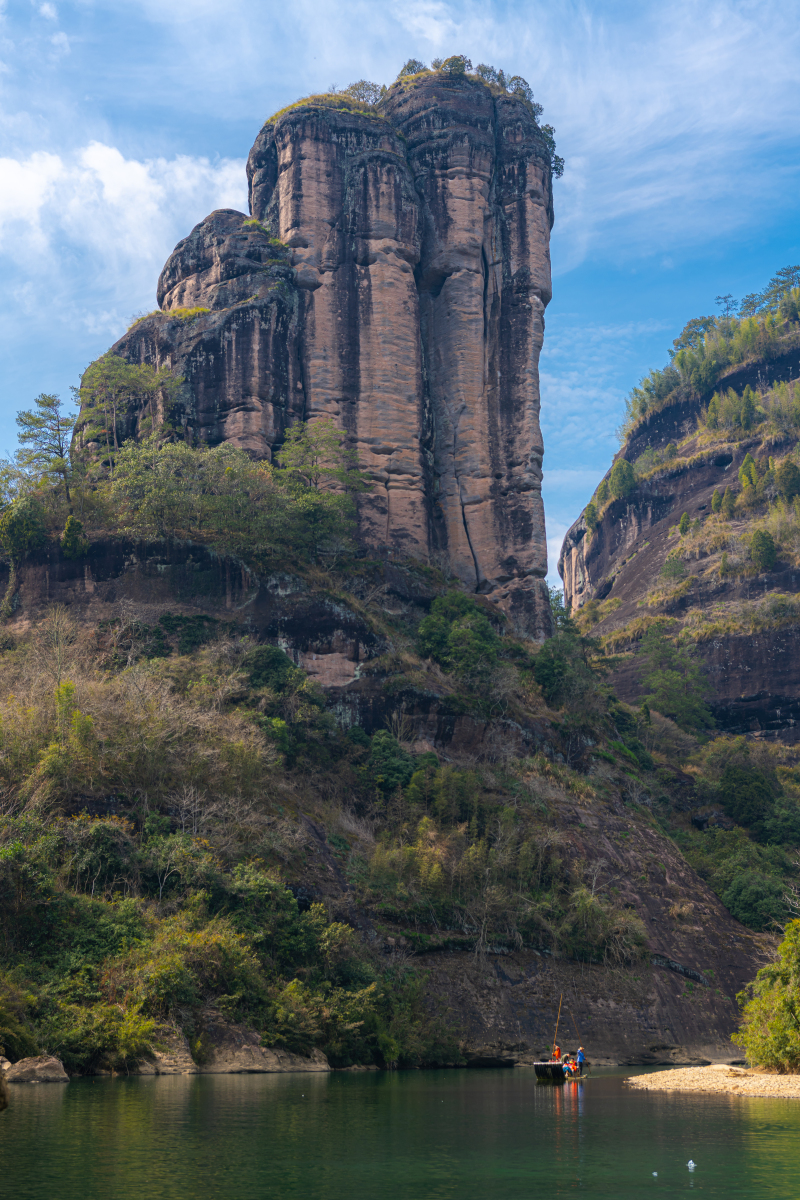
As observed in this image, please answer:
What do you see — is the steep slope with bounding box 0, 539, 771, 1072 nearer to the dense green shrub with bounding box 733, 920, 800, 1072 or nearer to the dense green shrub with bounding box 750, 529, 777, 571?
the dense green shrub with bounding box 733, 920, 800, 1072

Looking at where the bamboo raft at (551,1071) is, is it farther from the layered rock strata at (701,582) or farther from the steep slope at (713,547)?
the steep slope at (713,547)

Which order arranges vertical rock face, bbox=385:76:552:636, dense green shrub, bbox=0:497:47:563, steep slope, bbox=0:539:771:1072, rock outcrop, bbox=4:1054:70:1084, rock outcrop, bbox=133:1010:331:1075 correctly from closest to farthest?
1. rock outcrop, bbox=4:1054:70:1084
2. rock outcrop, bbox=133:1010:331:1075
3. steep slope, bbox=0:539:771:1072
4. dense green shrub, bbox=0:497:47:563
5. vertical rock face, bbox=385:76:552:636

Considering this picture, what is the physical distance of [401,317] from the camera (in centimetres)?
7100

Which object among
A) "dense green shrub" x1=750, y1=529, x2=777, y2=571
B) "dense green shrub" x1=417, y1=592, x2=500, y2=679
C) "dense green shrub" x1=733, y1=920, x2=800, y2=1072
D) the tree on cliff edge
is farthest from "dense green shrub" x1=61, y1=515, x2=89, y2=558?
"dense green shrub" x1=750, y1=529, x2=777, y2=571

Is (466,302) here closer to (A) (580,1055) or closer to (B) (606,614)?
(B) (606,614)

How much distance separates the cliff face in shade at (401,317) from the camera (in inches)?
2699

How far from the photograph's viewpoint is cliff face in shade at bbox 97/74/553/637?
Result: 68562mm

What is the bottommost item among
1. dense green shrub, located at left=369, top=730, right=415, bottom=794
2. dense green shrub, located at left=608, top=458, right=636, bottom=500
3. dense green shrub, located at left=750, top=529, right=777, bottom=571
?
dense green shrub, located at left=369, top=730, right=415, bottom=794

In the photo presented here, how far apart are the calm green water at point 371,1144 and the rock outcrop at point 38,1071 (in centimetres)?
94

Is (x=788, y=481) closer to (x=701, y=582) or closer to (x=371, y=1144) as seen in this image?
(x=701, y=582)

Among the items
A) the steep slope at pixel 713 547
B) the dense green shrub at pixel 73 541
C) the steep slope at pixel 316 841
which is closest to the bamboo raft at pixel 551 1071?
the steep slope at pixel 316 841

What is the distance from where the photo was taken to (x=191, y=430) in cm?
6675

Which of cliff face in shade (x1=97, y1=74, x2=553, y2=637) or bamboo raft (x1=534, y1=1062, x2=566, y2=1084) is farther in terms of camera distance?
cliff face in shade (x1=97, y1=74, x2=553, y2=637)

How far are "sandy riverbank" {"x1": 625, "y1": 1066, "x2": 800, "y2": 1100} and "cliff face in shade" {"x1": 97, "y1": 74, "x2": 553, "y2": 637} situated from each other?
36.1 meters
